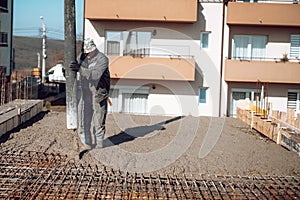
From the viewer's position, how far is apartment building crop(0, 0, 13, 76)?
24906mm

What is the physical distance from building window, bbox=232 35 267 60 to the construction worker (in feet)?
33.6

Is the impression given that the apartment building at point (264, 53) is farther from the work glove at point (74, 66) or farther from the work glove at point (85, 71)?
the work glove at point (74, 66)

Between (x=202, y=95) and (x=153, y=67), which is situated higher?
(x=153, y=67)

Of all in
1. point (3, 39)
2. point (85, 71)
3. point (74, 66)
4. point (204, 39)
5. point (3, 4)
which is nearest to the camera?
point (74, 66)

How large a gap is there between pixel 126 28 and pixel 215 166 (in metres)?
10.5

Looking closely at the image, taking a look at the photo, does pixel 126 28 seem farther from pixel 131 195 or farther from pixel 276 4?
pixel 131 195

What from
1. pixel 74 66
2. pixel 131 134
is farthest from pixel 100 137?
pixel 131 134

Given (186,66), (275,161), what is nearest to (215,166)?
(275,161)

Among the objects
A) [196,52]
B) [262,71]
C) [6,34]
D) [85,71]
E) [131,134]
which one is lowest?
[131,134]

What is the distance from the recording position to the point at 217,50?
15977 mm

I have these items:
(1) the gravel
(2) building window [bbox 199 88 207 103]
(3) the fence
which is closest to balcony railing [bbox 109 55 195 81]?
(2) building window [bbox 199 88 207 103]

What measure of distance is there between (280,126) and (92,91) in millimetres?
4570

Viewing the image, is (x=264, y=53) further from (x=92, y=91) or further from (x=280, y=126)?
(x=92, y=91)

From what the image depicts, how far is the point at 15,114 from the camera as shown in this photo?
9031 millimetres
